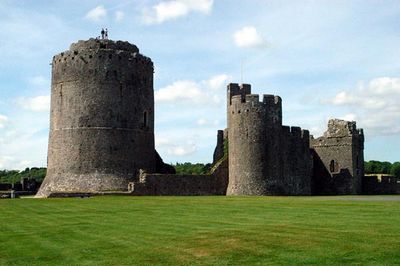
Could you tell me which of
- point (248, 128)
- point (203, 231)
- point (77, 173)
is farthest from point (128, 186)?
point (203, 231)

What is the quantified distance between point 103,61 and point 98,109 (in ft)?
12.6

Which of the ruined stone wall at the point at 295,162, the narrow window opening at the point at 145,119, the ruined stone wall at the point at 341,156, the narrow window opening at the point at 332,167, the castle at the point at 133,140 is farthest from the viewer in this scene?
the narrow window opening at the point at 332,167

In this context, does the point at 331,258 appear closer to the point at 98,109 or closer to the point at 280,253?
the point at 280,253

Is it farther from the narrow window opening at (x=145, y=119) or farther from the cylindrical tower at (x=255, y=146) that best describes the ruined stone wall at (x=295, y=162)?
the narrow window opening at (x=145, y=119)

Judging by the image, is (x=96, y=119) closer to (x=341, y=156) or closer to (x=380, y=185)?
(x=341, y=156)

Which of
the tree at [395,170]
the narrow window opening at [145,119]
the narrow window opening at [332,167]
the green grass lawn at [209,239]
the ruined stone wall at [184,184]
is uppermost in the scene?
the narrow window opening at [145,119]

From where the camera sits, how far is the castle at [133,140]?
154ft

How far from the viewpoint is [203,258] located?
43.4 ft

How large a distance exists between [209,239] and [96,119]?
35.3m

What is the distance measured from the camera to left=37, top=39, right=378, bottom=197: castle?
1848 inches

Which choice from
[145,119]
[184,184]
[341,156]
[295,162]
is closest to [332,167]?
[341,156]

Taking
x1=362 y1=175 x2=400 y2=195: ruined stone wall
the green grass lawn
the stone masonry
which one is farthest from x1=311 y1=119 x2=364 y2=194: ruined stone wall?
the green grass lawn

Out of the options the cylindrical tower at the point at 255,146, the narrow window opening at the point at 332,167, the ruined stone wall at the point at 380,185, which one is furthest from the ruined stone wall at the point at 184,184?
the ruined stone wall at the point at 380,185

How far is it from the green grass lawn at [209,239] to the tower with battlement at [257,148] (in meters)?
23.8
